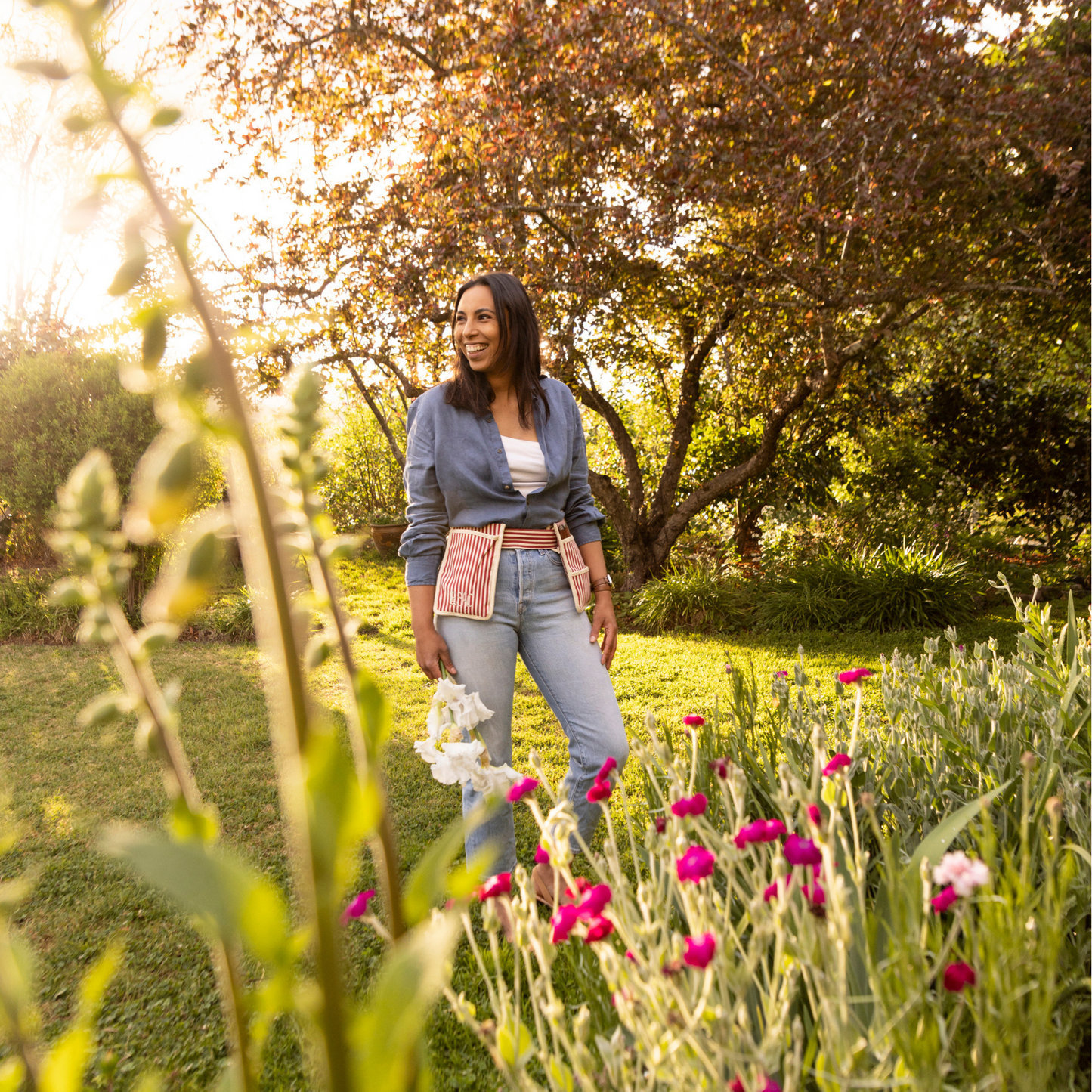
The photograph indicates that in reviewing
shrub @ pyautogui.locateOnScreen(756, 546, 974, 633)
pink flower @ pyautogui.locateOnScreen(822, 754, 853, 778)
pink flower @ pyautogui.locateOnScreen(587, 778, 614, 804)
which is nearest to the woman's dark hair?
pink flower @ pyautogui.locateOnScreen(587, 778, 614, 804)

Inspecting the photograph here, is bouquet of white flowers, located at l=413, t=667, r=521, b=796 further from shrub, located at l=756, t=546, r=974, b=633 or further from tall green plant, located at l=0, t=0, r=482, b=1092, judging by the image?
shrub, located at l=756, t=546, r=974, b=633

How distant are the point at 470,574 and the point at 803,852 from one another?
1684 millimetres

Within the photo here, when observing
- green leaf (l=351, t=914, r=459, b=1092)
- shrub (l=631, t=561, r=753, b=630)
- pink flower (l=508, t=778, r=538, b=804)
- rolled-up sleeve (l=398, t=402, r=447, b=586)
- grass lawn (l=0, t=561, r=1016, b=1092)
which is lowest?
grass lawn (l=0, t=561, r=1016, b=1092)

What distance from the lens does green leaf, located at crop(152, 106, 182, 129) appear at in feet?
1.34

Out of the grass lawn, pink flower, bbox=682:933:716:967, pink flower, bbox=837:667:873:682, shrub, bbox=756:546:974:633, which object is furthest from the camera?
shrub, bbox=756:546:974:633

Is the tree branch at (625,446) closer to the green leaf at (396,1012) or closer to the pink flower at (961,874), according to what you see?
the pink flower at (961,874)

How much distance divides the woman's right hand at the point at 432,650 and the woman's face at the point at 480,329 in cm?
96

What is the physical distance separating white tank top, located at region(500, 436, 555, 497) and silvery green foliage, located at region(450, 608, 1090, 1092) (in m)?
1.22

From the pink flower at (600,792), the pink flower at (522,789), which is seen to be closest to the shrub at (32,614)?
the pink flower at (522,789)

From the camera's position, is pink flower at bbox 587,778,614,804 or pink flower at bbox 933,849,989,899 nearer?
pink flower at bbox 933,849,989,899

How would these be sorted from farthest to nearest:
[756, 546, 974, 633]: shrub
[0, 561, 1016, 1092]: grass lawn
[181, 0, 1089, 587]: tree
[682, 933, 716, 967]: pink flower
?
[756, 546, 974, 633]: shrub, [181, 0, 1089, 587]: tree, [0, 561, 1016, 1092]: grass lawn, [682, 933, 716, 967]: pink flower

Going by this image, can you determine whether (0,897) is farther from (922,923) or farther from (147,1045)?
(147,1045)

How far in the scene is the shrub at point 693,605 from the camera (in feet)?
26.6

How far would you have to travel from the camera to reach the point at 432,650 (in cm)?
262
